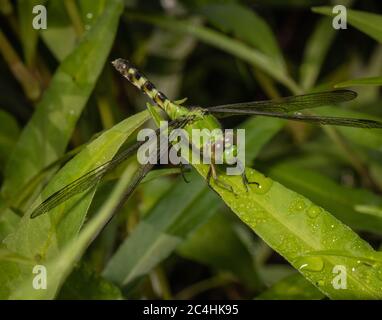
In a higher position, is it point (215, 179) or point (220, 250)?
point (220, 250)

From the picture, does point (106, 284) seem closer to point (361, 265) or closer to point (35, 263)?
point (35, 263)

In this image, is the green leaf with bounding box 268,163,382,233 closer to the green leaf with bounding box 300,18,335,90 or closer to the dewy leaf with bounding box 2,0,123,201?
the green leaf with bounding box 300,18,335,90

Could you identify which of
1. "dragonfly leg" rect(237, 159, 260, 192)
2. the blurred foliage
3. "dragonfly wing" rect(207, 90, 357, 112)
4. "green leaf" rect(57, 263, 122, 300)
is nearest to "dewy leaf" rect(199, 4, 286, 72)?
the blurred foliage

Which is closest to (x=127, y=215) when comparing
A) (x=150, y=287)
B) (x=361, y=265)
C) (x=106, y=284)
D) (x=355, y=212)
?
(x=150, y=287)

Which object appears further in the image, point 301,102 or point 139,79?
point 139,79

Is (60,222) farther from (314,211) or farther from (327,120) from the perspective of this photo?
(327,120)

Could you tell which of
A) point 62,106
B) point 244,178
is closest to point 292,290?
point 244,178

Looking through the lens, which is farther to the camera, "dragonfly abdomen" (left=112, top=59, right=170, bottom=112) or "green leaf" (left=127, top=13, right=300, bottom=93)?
"green leaf" (left=127, top=13, right=300, bottom=93)
